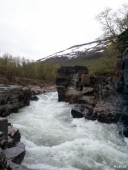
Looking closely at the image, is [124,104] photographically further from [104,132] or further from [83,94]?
[83,94]

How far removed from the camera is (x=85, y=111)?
92.9ft

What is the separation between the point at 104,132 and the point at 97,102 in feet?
20.3

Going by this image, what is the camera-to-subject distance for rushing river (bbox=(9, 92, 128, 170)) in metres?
15.0

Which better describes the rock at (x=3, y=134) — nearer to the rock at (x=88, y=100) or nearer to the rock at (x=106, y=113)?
the rock at (x=106, y=113)

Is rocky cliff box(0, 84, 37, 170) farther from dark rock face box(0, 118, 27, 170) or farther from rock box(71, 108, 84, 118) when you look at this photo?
rock box(71, 108, 84, 118)

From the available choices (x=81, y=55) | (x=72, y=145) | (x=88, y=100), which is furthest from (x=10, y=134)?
(x=81, y=55)

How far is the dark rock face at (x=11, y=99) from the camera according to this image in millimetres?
30030

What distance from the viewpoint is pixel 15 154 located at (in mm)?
14031

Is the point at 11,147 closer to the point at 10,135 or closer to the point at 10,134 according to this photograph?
the point at 10,135

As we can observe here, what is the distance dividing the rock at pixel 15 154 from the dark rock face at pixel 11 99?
1450cm

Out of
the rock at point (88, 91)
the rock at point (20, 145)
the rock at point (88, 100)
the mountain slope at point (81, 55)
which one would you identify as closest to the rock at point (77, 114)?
the rock at point (88, 100)

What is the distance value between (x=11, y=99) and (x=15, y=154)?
61.1ft

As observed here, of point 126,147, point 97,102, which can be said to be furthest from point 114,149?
point 97,102

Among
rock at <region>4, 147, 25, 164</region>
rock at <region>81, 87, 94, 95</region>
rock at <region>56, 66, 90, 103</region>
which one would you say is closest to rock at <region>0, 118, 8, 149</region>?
rock at <region>4, 147, 25, 164</region>
